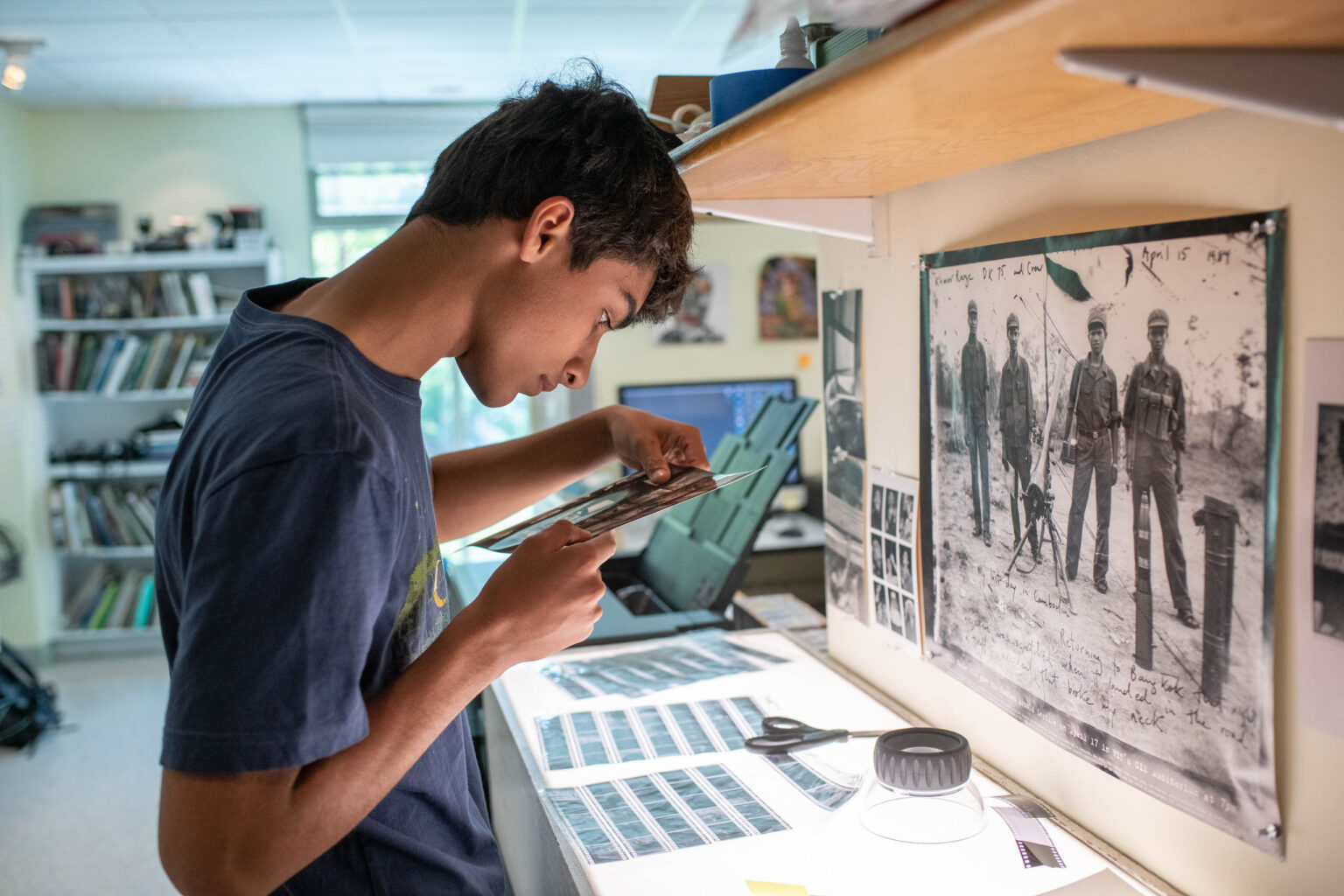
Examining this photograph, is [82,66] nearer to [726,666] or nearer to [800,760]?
[726,666]

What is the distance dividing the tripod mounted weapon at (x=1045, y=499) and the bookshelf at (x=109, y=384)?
4.47 m

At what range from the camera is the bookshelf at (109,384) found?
4699mm

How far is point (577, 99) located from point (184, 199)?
4731 mm

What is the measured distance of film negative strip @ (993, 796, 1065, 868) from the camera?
0.94 m

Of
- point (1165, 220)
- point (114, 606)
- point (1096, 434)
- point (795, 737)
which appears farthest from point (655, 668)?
point (114, 606)

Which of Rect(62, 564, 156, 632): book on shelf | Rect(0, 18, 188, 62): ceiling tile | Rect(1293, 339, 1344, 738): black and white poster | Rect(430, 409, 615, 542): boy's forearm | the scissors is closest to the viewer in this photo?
Rect(1293, 339, 1344, 738): black and white poster

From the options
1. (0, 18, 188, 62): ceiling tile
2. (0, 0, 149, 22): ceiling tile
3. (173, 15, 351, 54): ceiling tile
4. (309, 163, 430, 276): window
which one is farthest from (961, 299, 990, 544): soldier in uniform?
(309, 163, 430, 276): window

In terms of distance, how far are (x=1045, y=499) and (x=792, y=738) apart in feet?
1.44

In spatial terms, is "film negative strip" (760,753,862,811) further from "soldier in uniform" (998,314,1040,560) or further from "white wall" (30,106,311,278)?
"white wall" (30,106,311,278)

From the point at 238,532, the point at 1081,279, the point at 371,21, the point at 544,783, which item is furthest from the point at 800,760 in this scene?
the point at 371,21

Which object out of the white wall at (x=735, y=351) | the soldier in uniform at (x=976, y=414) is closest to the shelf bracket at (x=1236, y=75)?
the soldier in uniform at (x=976, y=414)

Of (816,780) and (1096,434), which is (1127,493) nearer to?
(1096,434)

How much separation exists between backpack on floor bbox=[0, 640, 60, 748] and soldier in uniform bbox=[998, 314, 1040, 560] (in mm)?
3961

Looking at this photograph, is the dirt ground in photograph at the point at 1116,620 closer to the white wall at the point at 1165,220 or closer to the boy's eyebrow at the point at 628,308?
the white wall at the point at 1165,220
